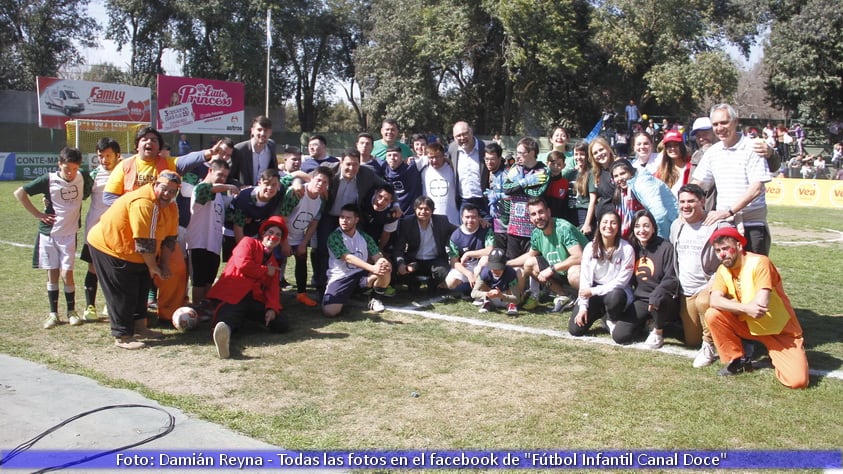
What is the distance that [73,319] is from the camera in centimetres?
636

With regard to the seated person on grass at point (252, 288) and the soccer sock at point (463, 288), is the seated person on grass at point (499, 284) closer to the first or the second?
the soccer sock at point (463, 288)

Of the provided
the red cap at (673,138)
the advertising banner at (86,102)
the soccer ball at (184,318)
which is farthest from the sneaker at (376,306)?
the advertising banner at (86,102)

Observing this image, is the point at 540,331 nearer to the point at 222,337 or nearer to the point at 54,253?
Result: the point at 222,337

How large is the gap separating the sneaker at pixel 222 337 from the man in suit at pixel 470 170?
3.43 metres

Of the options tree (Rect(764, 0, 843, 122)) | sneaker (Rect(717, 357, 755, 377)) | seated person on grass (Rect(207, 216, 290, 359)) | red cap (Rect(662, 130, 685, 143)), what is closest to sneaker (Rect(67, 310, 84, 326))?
seated person on grass (Rect(207, 216, 290, 359))

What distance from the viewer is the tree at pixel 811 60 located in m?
31.8

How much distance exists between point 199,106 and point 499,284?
91.6 ft

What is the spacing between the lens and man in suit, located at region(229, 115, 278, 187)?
292 inches

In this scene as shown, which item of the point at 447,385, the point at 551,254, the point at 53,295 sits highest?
the point at 551,254

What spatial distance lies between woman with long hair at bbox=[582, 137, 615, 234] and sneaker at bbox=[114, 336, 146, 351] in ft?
14.4

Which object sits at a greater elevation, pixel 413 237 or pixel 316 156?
pixel 316 156

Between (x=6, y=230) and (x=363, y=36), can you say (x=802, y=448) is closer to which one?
(x=6, y=230)

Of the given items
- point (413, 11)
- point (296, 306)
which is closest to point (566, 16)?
point (413, 11)

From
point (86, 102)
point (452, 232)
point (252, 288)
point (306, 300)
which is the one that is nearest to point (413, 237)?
point (452, 232)
